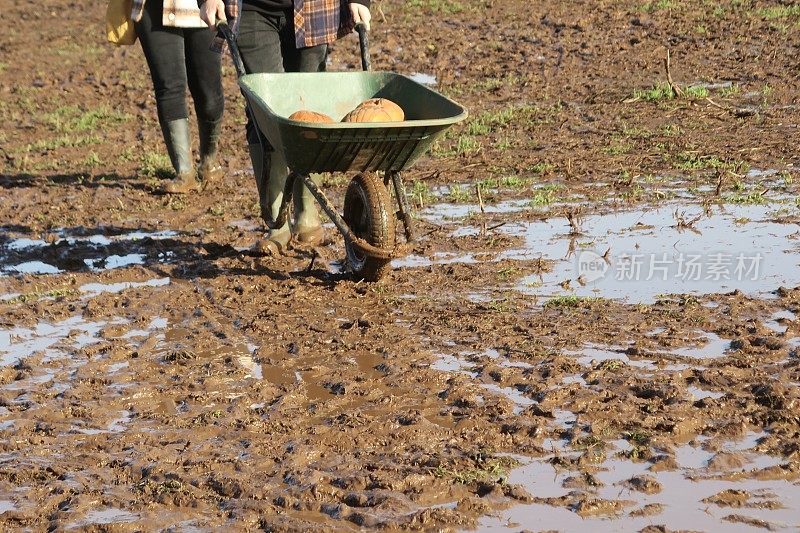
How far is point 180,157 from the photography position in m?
8.45

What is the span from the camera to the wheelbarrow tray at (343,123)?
5.71 meters

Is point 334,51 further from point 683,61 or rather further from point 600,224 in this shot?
point 600,224

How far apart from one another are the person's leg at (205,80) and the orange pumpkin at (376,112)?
191cm

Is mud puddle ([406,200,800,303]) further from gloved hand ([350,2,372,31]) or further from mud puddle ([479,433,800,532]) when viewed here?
mud puddle ([479,433,800,532])

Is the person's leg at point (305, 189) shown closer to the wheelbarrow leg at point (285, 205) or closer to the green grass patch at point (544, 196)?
the wheelbarrow leg at point (285, 205)

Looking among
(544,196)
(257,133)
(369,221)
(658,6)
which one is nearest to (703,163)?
(544,196)

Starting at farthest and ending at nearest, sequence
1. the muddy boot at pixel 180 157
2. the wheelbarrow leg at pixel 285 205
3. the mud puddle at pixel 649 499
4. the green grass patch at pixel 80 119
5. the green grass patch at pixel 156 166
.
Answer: the green grass patch at pixel 80 119 < the green grass patch at pixel 156 166 < the muddy boot at pixel 180 157 < the wheelbarrow leg at pixel 285 205 < the mud puddle at pixel 649 499

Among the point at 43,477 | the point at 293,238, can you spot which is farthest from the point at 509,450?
the point at 293,238

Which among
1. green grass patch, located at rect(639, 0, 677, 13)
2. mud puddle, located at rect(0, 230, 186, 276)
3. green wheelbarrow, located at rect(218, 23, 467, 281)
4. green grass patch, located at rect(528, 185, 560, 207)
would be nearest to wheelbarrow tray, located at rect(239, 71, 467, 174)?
green wheelbarrow, located at rect(218, 23, 467, 281)

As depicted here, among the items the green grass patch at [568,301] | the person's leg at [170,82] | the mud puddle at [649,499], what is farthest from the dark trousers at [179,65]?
the mud puddle at [649,499]

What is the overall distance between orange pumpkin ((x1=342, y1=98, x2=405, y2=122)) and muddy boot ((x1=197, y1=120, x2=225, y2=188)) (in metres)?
2.33

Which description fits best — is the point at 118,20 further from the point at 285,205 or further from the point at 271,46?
the point at 285,205

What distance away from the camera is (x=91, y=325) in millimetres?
5980

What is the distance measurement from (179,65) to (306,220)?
1768 mm
